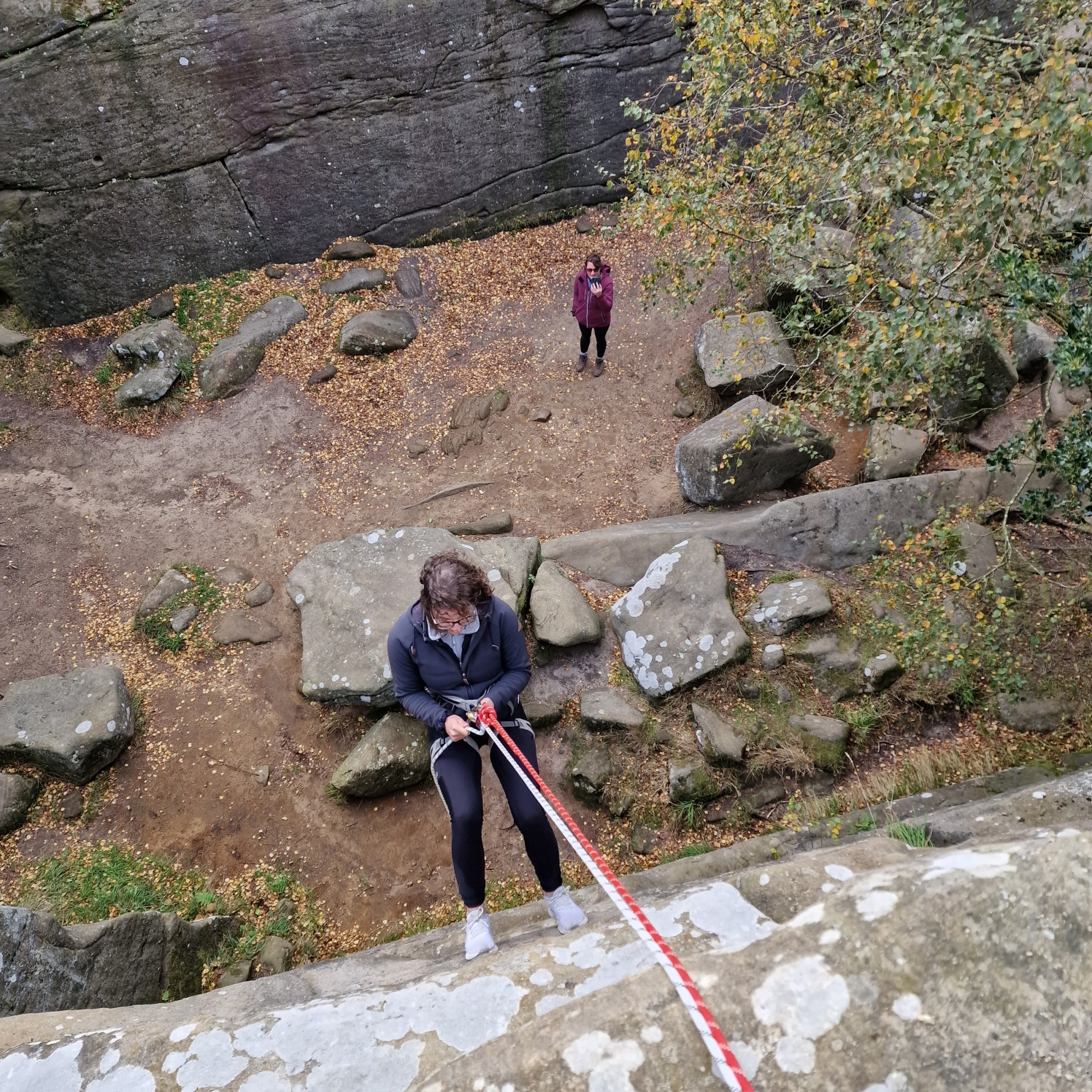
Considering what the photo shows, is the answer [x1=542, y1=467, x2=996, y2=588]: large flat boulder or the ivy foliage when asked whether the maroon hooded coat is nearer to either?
the ivy foliage

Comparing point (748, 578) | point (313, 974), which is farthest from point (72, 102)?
point (313, 974)

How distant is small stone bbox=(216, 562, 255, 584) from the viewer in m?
8.62

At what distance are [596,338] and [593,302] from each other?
609 millimetres

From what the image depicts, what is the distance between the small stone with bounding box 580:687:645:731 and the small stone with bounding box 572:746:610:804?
252 mm

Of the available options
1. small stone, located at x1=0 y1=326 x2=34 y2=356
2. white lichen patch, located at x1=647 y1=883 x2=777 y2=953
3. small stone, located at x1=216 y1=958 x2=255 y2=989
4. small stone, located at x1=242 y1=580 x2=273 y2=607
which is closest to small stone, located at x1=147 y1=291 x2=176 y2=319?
small stone, located at x1=0 y1=326 x2=34 y2=356

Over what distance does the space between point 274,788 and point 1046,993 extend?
634 centimetres

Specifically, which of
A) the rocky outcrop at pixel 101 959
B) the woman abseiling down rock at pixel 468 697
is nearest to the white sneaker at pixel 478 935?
the woman abseiling down rock at pixel 468 697

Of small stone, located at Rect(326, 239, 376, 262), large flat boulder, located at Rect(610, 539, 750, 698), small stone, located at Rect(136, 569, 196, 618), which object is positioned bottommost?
large flat boulder, located at Rect(610, 539, 750, 698)

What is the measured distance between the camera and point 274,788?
6.86m

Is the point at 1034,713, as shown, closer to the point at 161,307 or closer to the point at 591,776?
the point at 591,776

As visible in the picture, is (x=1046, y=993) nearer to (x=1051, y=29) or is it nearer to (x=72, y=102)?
(x=1051, y=29)

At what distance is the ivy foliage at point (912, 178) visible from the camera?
3869 millimetres

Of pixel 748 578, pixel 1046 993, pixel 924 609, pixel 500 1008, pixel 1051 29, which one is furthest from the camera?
pixel 748 578

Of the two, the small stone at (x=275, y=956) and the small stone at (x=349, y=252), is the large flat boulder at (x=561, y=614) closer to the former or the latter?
the small stone at (x=275, y=956)
